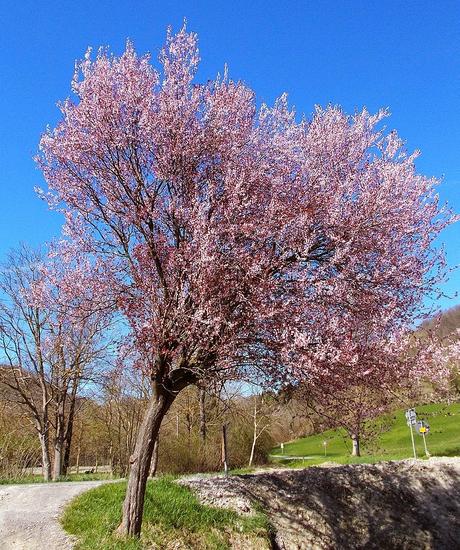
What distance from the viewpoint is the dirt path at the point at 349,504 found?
33.3ft

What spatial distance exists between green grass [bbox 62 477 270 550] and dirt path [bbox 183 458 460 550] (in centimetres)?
49

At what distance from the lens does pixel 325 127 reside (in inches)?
375

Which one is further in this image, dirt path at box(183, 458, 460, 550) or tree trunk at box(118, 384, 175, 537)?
dirt path at box(183, 458, 460, 550)

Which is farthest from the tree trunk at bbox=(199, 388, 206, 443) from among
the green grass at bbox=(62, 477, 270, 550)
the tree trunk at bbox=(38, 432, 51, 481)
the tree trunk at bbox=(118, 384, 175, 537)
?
the tree trunk at bbox=(118, 384, 175, 537)

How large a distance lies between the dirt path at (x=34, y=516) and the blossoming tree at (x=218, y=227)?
4.15ft

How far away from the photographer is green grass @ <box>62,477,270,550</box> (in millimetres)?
8070

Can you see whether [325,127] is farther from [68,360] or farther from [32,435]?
[32,435]

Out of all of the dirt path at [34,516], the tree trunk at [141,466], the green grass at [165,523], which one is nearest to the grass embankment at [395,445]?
the green grass at [165,523]

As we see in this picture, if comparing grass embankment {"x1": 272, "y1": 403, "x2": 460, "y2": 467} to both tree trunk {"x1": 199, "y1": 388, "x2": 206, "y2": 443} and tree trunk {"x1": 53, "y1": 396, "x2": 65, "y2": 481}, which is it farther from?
tree trunk {"x1": 53, "y1": 396, "x2": 65, "y2": 481}

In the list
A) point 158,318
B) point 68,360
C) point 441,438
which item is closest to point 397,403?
point 158,318

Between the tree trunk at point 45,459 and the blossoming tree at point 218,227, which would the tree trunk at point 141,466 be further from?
the tree trunk at point 45,459

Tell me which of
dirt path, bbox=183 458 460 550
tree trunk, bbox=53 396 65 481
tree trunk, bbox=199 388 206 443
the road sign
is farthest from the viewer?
tree trunk, bbox=199 388 206 443

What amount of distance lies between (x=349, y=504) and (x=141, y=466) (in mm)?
→ 6130

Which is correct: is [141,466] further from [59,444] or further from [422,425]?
[422,425]
